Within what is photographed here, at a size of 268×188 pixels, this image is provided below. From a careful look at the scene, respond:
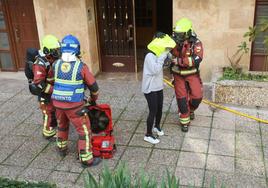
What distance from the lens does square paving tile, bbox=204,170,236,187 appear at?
483 cm

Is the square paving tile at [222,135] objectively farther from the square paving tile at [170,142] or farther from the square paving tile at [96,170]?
the square paving tile at [96,170]

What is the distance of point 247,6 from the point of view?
7270 mm

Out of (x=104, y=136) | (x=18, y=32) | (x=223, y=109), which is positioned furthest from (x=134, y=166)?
(x=18, y=32)

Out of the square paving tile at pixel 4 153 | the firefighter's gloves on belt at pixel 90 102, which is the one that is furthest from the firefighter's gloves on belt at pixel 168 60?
the square paving tile at pixel 4 153

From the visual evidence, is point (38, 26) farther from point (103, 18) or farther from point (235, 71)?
point (235, 71)

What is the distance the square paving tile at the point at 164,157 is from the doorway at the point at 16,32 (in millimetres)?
4894

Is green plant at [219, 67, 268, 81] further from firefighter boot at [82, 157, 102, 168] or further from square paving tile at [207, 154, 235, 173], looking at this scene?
firefighter boot at [82, 157, 102, 168]

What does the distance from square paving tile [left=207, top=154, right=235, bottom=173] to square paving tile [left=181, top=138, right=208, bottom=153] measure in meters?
0.21

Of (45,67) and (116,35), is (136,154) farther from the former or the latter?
(116,35)

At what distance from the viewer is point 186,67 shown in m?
5.82

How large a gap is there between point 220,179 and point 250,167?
542 millimetres

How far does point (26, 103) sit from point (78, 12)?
2.29 metres

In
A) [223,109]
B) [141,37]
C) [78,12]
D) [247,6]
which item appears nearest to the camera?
[223,109]

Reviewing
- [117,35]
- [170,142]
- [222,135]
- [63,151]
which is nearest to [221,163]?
[222,135]
